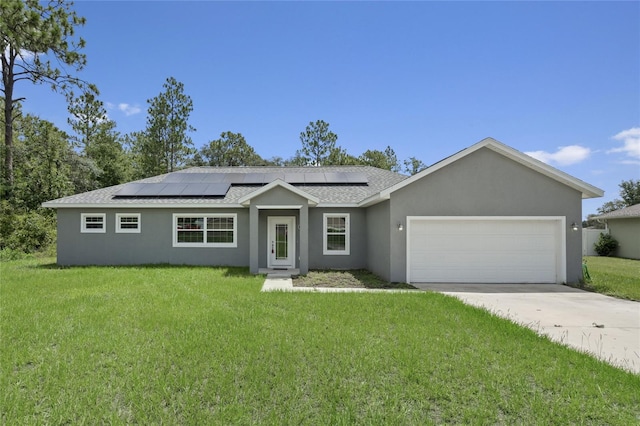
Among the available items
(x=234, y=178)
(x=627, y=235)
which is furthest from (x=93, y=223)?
(x=627, y=235)

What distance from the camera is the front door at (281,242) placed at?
13602mm

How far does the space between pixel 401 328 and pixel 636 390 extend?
120 inches

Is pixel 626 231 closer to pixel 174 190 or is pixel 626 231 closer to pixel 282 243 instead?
pixel 282 243

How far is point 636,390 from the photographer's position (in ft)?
12.6

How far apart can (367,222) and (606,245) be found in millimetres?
18354

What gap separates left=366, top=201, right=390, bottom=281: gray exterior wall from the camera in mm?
10852

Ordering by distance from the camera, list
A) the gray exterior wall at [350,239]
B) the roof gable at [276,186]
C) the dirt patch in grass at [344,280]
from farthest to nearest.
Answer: the gray exterior wall at [350,239] < the roof gable at [276,186] < the dirt patch in grass at [344,280]

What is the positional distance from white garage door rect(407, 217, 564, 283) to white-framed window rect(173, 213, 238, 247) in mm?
7657

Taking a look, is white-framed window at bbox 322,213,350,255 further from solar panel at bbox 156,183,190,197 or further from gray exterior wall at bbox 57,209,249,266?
solar panel at bbox 156,183,190,197

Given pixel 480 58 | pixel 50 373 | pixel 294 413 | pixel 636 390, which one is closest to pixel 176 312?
pixel 50 373

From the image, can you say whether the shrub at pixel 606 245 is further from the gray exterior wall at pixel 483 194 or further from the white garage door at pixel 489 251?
the white garage door at pixel 489 251

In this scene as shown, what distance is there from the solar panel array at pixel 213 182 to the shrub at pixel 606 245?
17.2 metres

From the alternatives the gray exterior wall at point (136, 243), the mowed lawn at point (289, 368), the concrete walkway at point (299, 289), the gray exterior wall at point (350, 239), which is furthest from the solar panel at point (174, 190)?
the mowed lawn at point (289, 368)

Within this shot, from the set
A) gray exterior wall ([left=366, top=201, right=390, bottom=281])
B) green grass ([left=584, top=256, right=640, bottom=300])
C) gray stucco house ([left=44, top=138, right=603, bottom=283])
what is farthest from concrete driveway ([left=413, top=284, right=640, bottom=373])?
gray exterior wall ([left=366, top=201, right=390, bottom=281])
